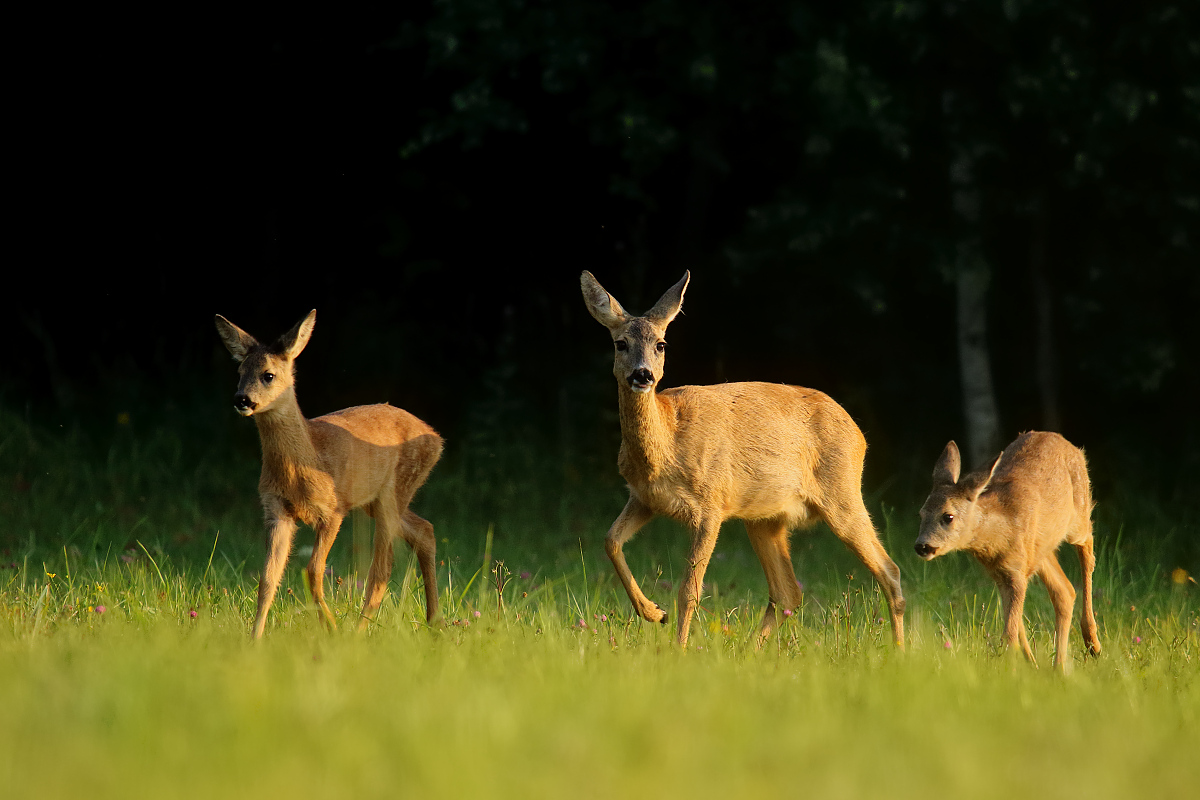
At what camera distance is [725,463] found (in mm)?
7066

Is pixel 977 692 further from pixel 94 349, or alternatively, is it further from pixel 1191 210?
pixel 94 349

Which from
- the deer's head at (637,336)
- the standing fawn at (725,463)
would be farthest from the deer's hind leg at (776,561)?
the deer's head at (637,336)

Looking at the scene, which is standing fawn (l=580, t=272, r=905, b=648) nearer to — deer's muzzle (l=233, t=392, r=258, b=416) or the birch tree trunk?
deer's muzzle (l=233, t=392, r=258, b=416)

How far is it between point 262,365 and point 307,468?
535 millimetres

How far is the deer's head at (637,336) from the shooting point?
21.6 ft

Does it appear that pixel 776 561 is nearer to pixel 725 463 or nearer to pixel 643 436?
pixel 725 463

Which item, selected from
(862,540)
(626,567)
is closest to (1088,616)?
(862,540)

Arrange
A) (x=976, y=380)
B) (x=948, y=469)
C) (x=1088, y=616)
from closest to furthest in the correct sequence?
(x=1088, y=616) < (x=948, y=469) < (x=976, y=380)

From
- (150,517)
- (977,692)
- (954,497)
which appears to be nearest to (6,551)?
(150,517)

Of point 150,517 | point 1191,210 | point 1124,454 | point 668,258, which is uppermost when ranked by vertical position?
point 1191,210

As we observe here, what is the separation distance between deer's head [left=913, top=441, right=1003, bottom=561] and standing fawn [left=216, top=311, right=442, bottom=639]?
264cm

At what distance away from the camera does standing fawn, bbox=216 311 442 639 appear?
659 centimetres

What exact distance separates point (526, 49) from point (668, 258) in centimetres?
279

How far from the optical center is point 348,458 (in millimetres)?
6973
